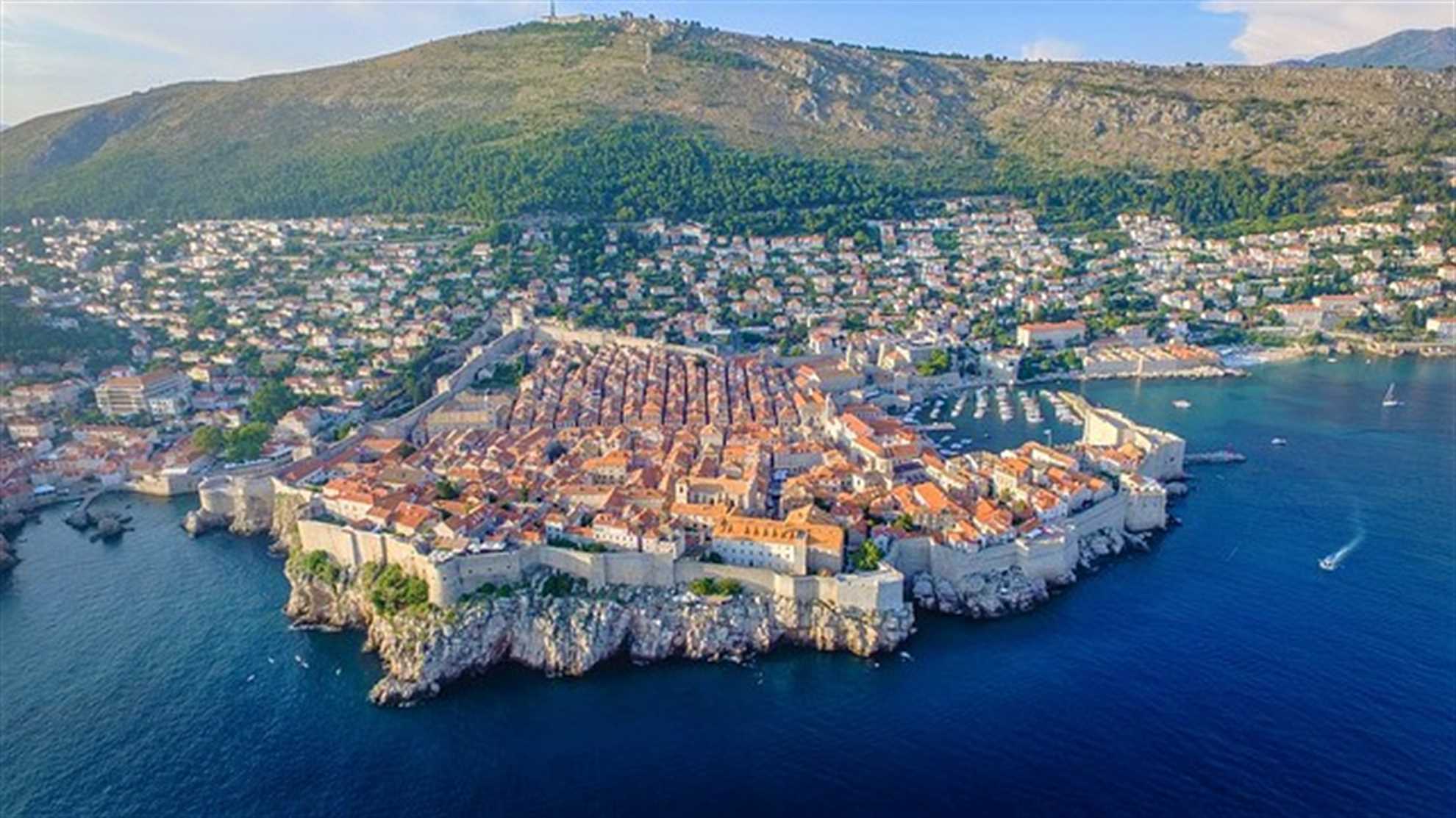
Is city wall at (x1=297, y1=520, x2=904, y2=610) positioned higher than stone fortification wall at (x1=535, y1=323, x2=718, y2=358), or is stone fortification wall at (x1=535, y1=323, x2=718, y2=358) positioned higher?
stone fortification wall at (x1=535, y1=323, x2=718, y2=358)

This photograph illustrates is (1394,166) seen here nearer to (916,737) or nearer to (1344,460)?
(1344,460)

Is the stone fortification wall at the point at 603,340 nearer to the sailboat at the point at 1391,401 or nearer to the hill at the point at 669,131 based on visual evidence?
the hill at the point at 669,131

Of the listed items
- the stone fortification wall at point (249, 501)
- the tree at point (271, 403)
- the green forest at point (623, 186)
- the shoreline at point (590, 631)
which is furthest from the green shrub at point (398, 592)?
the green forest at point (623, 186)

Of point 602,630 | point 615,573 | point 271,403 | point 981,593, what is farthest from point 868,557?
point 271,403

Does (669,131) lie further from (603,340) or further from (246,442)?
(246,442)

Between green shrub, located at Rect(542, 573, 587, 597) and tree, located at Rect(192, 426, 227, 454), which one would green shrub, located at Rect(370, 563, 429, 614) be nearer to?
green shrub, located at Rect(542, 573, 587, 597)

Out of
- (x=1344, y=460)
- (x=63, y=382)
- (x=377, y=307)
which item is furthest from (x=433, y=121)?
(x=1344, y=460)

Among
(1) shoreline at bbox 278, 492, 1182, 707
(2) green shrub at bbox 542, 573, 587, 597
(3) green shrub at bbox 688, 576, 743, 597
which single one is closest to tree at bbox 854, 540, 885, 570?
(1) shoreline at bbox 278, 492, 1182, 707
